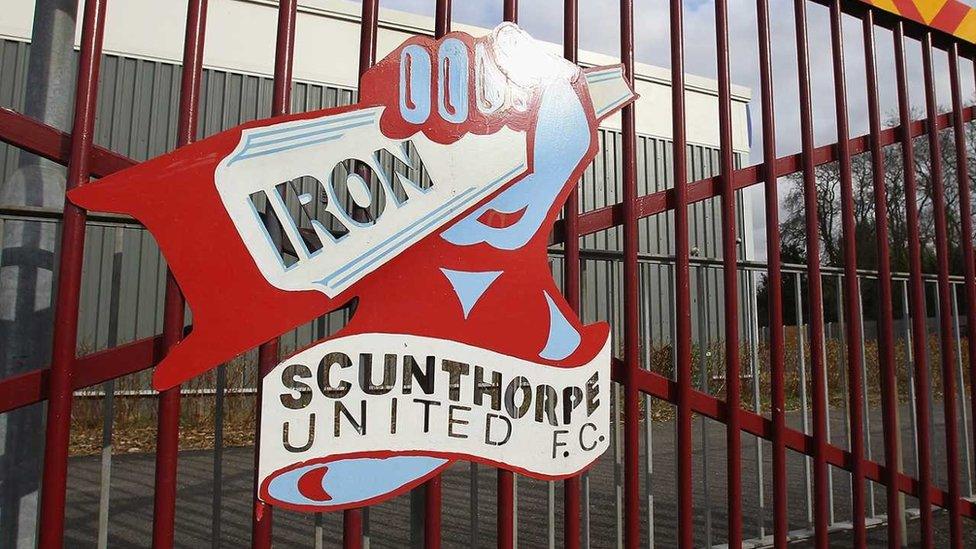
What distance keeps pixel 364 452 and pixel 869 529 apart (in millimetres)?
4126

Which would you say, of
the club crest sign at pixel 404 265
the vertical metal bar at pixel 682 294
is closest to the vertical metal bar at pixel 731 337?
the vertical metal bar at pixel 682 294

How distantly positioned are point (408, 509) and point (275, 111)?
13.4 ft

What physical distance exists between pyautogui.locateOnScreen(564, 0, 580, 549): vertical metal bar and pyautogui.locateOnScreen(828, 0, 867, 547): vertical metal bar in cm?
124

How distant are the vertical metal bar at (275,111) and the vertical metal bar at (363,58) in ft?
0.64

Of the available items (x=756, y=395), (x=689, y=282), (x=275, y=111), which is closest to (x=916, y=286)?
(x=689, y=282)

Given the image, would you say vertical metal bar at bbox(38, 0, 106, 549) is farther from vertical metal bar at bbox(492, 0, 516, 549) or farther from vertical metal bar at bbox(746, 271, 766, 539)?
vertical metal bar at bbox(746, 271, 766, 539)

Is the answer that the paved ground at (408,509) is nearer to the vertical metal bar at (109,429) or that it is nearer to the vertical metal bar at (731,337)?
the vertical metal bar at (731,337)

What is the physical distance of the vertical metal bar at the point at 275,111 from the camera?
178 cm

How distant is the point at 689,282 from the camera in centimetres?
271

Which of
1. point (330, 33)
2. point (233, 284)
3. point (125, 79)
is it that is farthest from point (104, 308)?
point (233, 284)

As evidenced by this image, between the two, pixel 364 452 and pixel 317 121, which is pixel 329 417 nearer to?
pixel 364 452

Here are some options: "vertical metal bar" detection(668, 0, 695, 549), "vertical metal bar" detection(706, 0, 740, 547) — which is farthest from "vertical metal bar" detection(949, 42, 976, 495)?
"vertical metal bar" detection(668, 0, 695, 549)

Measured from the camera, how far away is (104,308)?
8.14m

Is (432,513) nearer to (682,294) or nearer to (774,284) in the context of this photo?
(682,294)
